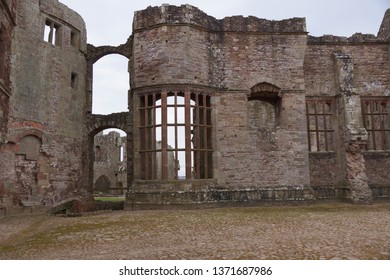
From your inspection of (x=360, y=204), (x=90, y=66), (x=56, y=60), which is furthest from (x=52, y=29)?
(x=360, y=204)

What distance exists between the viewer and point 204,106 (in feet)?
42.9

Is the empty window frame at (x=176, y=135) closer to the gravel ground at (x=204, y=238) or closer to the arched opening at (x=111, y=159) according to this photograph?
the gravel ground at (x=204, y=238)

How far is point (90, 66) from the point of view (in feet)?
53.8

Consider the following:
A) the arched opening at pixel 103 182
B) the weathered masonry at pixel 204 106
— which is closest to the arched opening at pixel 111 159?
the arched opening at pixel 103 182

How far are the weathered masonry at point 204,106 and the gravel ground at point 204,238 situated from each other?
140 inches

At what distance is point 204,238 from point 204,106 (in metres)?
7.41

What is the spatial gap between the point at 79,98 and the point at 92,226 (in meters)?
8.26

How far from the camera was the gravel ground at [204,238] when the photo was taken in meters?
5.12

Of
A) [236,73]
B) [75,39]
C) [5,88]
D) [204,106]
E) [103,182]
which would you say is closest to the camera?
[5,88]

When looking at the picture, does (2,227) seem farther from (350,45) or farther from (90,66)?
(350,45)

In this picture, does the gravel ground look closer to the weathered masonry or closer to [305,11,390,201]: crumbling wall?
the weathered masonry

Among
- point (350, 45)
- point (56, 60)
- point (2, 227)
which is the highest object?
point (350, 45)

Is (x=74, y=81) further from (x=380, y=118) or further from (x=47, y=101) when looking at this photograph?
(x=380, y=118)

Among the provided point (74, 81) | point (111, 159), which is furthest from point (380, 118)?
point (111, 159)
